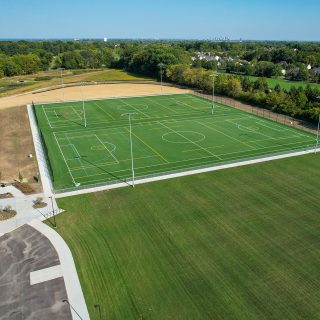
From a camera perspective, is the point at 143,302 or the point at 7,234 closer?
the point at 143,302

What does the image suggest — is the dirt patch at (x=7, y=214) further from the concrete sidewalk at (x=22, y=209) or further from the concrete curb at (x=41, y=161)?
the concrete curb at (x=41, y=161)

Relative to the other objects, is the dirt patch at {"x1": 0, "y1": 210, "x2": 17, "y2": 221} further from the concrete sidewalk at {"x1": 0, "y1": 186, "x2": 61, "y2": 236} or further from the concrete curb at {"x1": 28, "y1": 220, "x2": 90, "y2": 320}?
the concrete curb at {"x1": 28, "y1": 220, "x2": 90, "y2": 320}

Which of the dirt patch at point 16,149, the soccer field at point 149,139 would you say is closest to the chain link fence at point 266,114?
the soccer field at point 149,139

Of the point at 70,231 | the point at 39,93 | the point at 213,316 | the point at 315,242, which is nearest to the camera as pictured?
the point at 213,316

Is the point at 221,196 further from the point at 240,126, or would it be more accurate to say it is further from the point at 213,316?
the point at 240,126

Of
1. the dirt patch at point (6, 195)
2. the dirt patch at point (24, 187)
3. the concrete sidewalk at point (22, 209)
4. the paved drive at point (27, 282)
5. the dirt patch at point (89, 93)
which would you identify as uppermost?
the dirt patch at point (89, 93)

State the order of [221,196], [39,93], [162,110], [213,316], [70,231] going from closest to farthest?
[213,316]
[70,231]
[221,196]
[162,110]
[39,93]

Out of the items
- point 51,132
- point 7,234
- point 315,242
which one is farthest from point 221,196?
point 51,132
